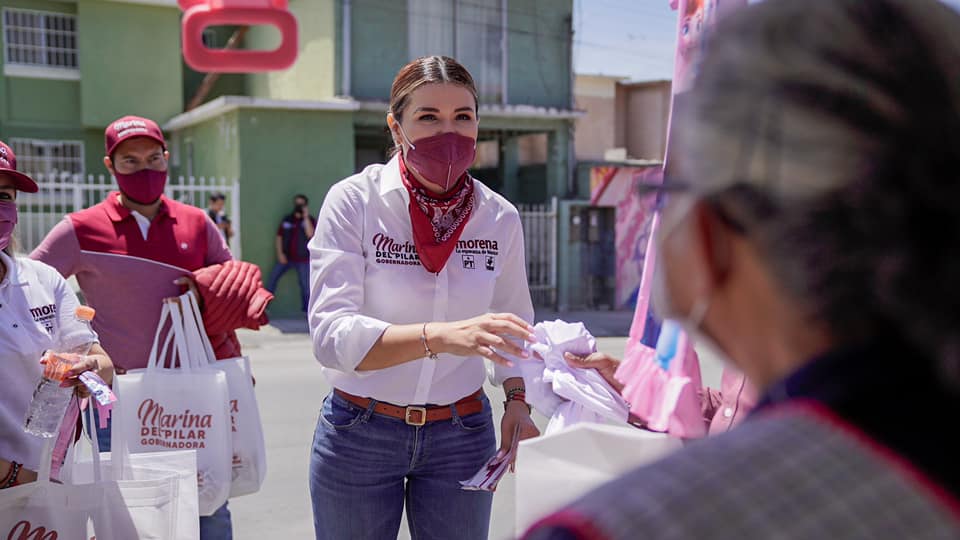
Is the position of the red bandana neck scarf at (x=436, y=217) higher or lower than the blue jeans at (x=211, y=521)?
higher

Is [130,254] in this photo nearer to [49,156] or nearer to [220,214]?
[220,214]

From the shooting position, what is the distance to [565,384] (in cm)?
203

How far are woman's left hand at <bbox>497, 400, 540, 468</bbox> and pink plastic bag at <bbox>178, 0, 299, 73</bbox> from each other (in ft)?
18.8

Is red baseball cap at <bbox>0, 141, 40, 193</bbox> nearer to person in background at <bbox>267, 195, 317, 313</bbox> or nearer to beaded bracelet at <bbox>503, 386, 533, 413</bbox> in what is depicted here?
beaded bracelet at <bbox>503, 386, 533, 413</bbox>

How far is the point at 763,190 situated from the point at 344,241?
1.66 m

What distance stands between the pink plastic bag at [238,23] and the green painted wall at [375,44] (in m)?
7.26

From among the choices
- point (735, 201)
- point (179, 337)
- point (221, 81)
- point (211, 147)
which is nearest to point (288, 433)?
point (179, 337)

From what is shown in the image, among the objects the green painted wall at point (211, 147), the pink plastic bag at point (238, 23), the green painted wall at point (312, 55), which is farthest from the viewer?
the green painted wall at point (312, 55)

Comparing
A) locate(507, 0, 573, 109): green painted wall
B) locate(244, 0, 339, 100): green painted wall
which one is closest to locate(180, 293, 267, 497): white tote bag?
locate(244, 0, 339, 100): green painted wall

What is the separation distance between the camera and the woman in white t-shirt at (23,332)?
2.55 meters

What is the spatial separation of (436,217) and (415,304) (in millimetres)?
243

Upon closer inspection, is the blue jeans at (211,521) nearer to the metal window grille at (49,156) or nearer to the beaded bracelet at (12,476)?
the beaded bracelet at (12,476)

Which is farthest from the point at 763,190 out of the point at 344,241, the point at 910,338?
the point at 344,241

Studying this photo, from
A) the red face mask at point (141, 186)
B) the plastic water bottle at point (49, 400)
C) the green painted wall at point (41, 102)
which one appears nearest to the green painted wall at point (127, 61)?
the green painted wall at point (41, 102)
